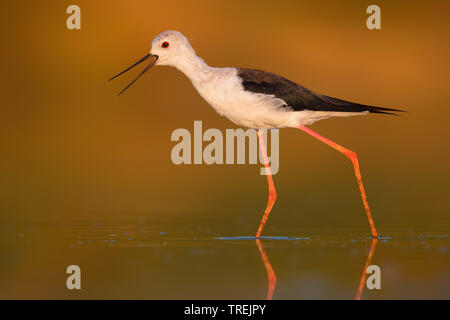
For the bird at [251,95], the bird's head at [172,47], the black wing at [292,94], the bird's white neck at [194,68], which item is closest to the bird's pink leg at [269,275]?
the bird at [251,95]

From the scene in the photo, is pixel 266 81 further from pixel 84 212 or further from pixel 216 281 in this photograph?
pixel 216 281

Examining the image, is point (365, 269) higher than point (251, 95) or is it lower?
lower

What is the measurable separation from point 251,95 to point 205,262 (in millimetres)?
2277

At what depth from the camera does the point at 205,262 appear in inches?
262

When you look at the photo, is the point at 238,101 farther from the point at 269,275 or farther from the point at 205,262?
the point at 269,275

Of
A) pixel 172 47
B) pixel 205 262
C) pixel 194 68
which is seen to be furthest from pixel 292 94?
pixel 205 262

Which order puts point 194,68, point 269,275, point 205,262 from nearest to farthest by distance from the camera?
1. point 269,275
2. point 205,262
3. point 194,68

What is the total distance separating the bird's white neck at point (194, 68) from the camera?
27.9 ft

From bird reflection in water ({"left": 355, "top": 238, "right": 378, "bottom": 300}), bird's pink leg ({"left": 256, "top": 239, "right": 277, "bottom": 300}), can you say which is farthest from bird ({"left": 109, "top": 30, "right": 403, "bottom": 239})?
bird's pink leg ({"left": 256, "top": 239, "right": 277, "bottom": 300})

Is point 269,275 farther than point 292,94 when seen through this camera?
No

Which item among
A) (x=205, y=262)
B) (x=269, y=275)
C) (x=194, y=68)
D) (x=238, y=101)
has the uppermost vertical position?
(x=194, y=68)

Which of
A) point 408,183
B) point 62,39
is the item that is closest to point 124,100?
point 62,39

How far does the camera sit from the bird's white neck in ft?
27.9

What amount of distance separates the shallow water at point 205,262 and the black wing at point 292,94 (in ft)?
4.25
